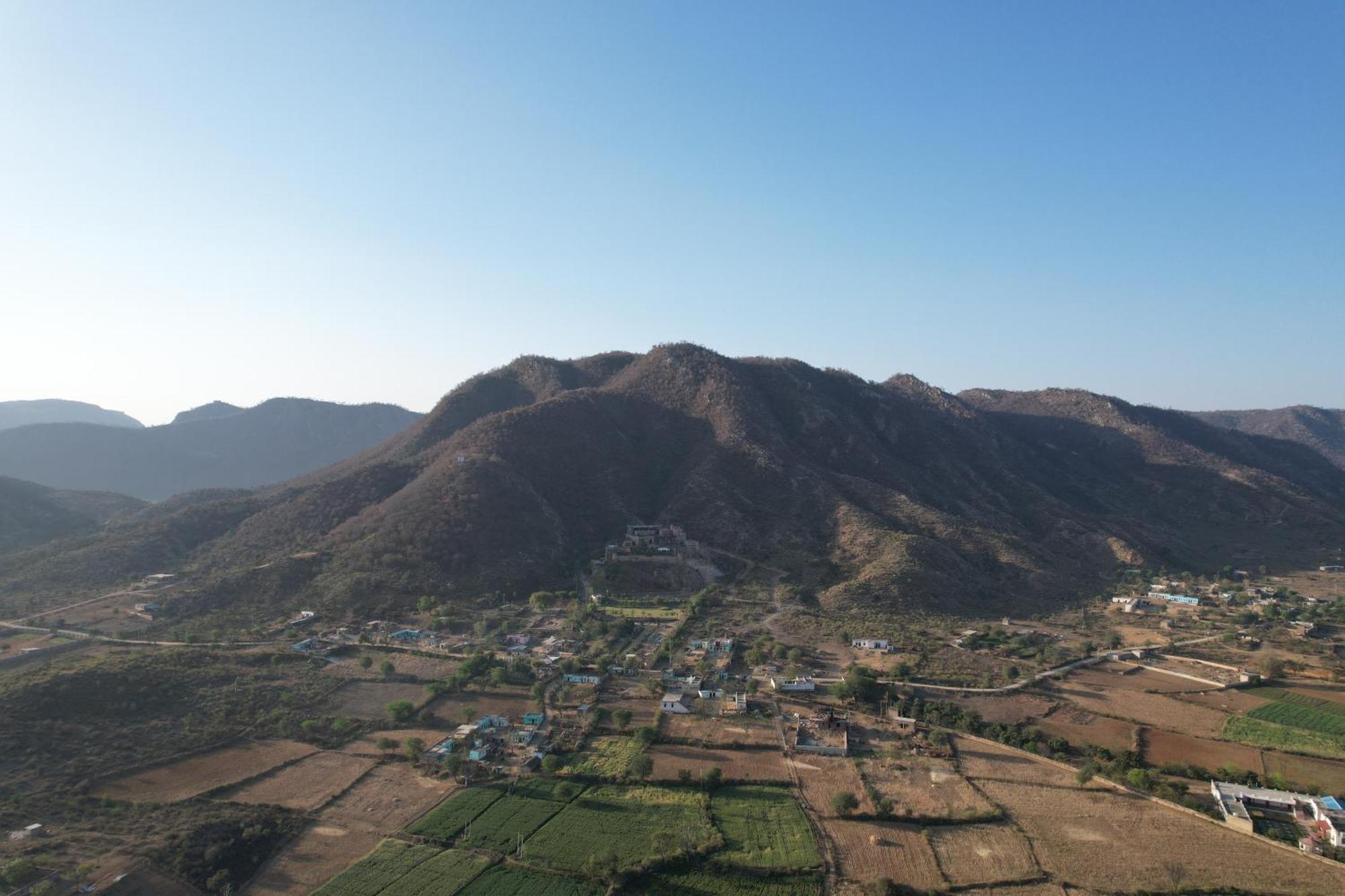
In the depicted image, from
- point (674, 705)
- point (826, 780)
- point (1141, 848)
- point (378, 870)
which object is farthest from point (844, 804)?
point (378, 870)

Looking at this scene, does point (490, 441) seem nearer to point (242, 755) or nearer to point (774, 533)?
point (774, 533)

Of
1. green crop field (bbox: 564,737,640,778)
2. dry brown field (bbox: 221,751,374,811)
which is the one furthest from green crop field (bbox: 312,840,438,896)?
green crop field (bbox: 564,737,640,778)

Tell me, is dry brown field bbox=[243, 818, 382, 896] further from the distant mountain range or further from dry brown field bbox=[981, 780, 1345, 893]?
the distant mountain range

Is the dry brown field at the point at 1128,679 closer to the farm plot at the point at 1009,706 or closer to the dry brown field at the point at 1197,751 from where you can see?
the farm plot at the point at 1009,706

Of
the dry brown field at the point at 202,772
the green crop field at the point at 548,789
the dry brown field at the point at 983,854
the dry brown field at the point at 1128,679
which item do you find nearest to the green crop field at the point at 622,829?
the green crop field at the point at 548,789

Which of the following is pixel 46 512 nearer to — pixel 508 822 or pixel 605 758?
pixel 605 758

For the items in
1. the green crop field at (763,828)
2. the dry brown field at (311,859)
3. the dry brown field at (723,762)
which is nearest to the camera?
the dry brown field at (311,859)
